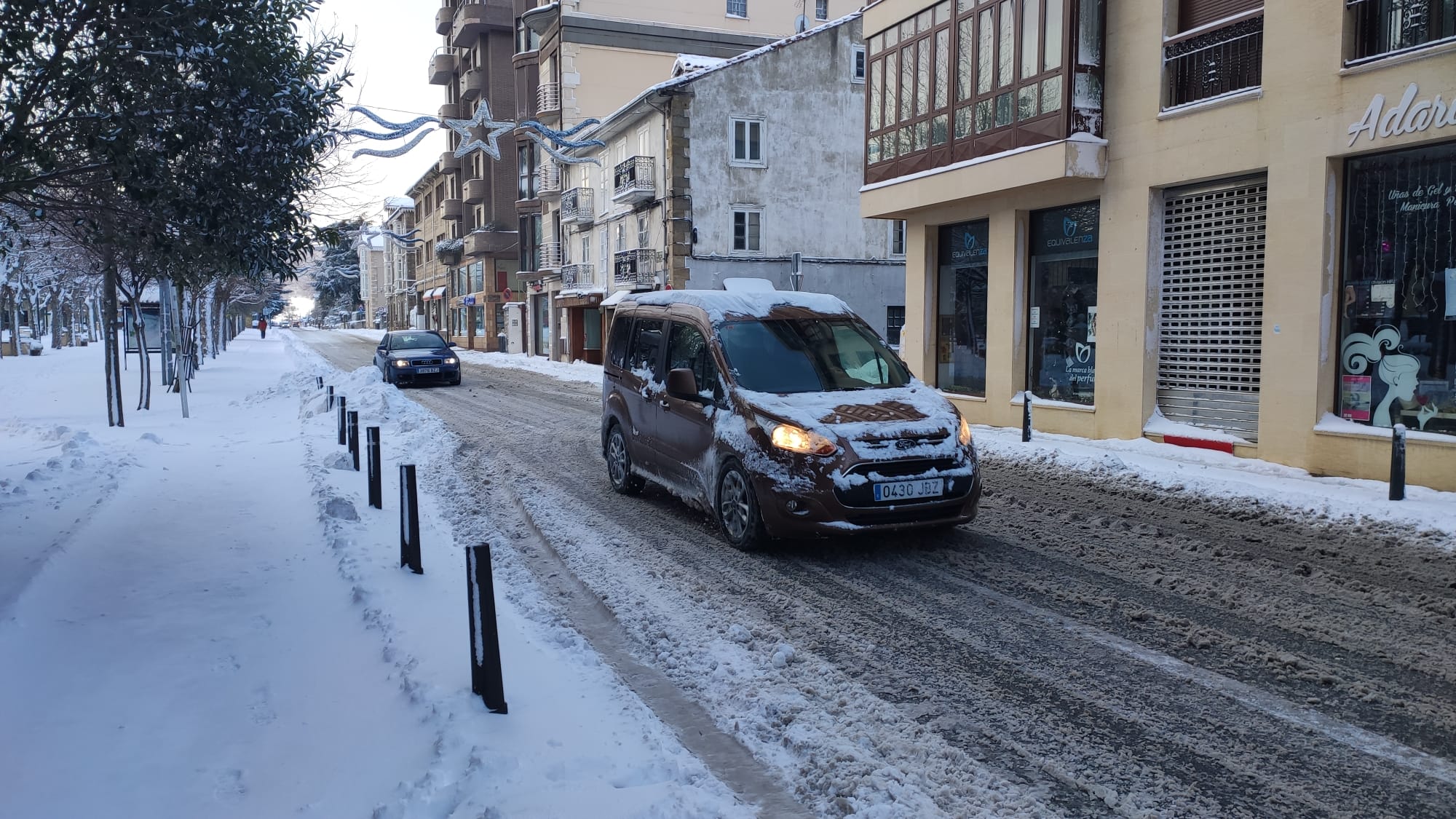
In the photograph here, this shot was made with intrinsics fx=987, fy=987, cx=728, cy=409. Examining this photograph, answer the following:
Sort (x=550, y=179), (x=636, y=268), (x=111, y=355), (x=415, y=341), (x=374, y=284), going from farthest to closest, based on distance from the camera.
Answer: (x=374, y=284)
(x=550, y=179)
(x=636, y=268)
(x=415, y=341)
(x=111, y=355)

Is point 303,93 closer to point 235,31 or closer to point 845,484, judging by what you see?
point 235,31

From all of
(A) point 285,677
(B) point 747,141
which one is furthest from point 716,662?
(B) point 747,141

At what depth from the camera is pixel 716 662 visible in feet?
16.9

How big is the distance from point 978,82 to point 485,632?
15.0 m

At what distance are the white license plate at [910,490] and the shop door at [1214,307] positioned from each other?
24.9 ft

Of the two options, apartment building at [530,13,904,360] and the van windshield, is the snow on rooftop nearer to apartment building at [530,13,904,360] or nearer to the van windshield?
apartment building at [530,13,904,360]

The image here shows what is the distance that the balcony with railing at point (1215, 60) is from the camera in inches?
506

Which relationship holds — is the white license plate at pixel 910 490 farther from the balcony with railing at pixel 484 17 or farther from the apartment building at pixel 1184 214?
the balcony with railing at pixel 484 17

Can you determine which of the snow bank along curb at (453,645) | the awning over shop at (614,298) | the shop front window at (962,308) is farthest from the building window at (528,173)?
the snow bank along curb at (453,645)

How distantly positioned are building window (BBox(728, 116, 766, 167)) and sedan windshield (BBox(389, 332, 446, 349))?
11.5m

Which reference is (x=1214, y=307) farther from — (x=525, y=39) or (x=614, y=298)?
(x=525, y=39)

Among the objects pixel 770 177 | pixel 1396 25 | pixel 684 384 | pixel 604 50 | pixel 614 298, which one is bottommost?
pixel 684 384

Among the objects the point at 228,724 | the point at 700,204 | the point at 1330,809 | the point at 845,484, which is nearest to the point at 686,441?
the point at 845,484

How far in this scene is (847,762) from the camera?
3.99 meters
